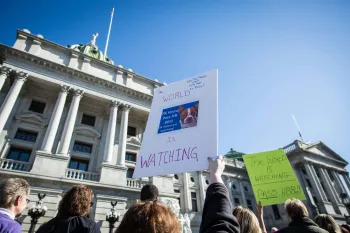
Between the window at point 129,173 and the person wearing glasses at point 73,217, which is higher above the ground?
the window at point 129,173

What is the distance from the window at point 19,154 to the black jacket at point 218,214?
17198mm

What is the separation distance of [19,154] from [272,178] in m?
16.8

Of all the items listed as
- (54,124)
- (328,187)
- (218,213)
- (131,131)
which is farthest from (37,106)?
(328,187)

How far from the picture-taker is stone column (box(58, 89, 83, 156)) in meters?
13.8

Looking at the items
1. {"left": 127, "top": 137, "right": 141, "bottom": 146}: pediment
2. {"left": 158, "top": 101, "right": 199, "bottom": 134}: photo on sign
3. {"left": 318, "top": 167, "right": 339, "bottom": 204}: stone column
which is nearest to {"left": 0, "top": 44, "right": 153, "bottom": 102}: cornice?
{"left": 127, "top": 137, "right": 141, "bottom": 146}: pediment

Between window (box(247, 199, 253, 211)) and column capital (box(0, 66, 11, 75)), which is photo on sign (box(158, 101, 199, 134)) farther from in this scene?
window (box(247, 199, 253, 211))

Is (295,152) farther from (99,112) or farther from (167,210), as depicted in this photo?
(167,210)

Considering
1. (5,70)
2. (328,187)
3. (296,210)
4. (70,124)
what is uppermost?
(5,70)

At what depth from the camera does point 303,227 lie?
259 cm

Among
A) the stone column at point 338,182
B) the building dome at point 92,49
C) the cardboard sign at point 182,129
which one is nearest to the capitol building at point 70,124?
the building dome at point 92,49

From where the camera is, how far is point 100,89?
58.9 ft

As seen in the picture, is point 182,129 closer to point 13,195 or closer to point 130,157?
point 13,195

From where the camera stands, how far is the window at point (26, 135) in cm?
1487

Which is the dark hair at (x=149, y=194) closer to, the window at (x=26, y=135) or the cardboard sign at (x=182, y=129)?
the cardboard sign at (x=182, y=129)
